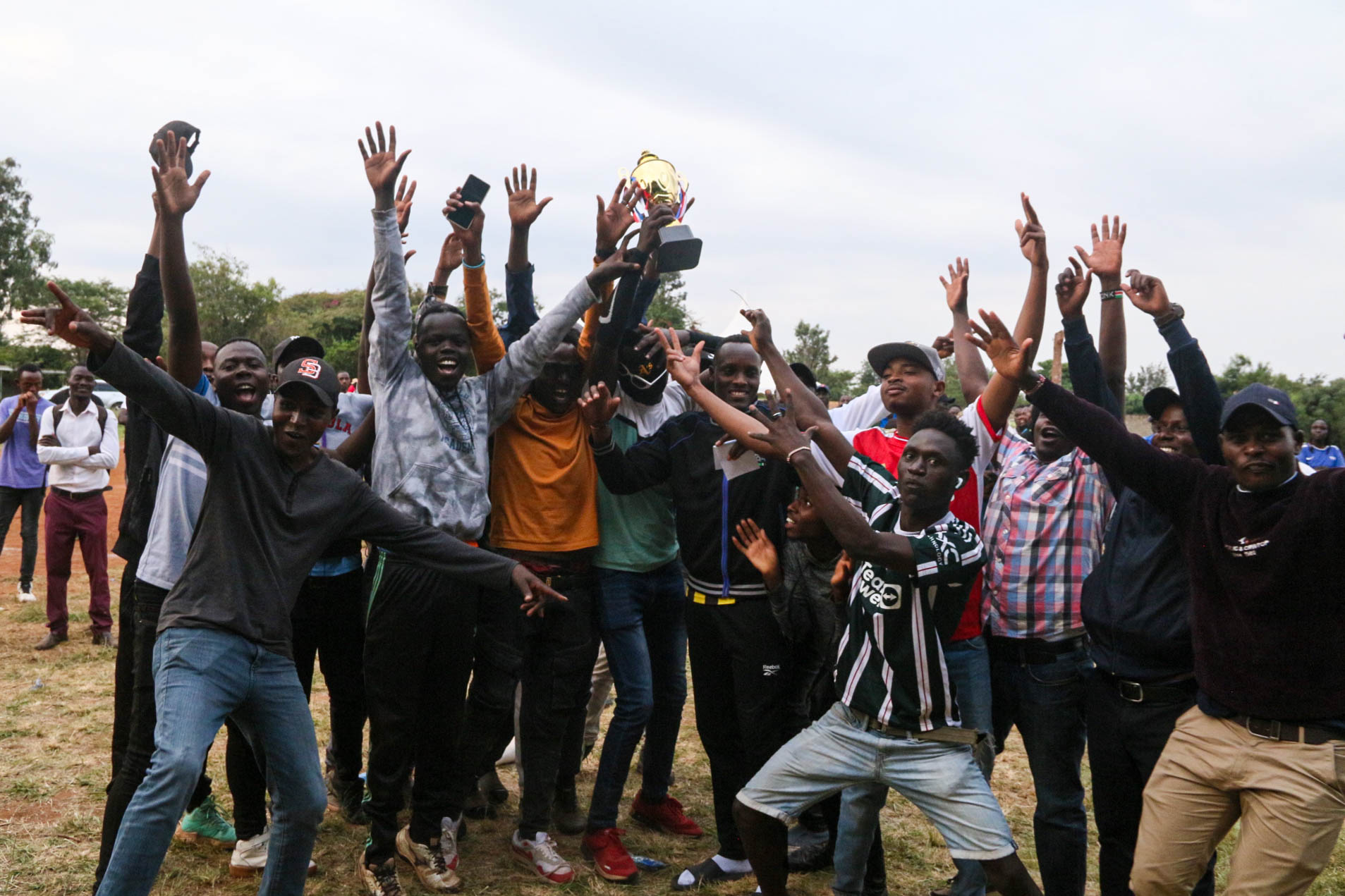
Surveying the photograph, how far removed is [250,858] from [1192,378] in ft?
15.6

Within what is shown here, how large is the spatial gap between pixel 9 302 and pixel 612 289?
60.5 m

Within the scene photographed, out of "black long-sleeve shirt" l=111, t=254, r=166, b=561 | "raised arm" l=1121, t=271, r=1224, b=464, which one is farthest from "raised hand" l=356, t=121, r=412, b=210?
Result: "raised arm" l=1121, t=271, r=1224, b=464

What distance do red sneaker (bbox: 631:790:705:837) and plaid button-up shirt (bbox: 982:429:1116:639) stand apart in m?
2.17

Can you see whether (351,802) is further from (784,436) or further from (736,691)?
(784,436)

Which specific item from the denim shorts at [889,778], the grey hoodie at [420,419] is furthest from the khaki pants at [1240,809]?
the grey hoodie at [420,419]

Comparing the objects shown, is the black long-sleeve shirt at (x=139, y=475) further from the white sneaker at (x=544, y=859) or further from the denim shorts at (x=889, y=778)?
the denim shorts at (x=889, y=778)

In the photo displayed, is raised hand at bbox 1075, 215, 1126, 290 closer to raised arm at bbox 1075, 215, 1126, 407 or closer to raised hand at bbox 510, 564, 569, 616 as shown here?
raised arm at bbox 1075, 215, 1126, 407

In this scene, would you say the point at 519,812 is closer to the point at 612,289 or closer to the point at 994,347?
the point at 612,289

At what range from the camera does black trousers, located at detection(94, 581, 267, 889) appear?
4.06m

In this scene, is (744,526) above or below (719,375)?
below

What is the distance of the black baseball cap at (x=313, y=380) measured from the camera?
155 inches

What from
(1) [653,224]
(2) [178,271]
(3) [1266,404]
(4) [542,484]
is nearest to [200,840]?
(4) [542,484]

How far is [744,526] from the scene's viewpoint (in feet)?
15.6

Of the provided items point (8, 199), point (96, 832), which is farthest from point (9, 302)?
point (96, 832)
